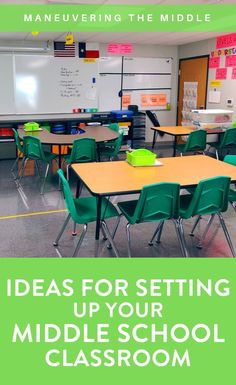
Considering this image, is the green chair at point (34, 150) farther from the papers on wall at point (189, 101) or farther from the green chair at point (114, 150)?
the papers on wall at point (189, 101)

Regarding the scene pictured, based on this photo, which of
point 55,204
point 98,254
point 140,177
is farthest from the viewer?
point 55,204

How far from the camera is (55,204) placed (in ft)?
15.6

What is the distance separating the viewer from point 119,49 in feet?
26.6

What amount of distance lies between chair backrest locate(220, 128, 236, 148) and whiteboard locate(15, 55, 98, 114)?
3089 mm

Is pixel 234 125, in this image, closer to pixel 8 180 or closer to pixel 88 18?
pixel 88 18

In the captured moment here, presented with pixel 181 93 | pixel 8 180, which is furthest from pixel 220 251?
pixel 181 93

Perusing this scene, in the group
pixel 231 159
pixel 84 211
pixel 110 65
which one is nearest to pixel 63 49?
pixel 110 65

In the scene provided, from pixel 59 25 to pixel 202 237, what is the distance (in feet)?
12.5

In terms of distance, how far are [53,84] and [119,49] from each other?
1.58 metres

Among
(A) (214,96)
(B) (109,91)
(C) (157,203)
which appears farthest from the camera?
(B) (109,91)

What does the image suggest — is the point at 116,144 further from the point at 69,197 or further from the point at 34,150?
the point at 69,197

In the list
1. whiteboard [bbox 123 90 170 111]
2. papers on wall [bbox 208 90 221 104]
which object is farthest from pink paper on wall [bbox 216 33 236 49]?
whiteboard [bbox 123 90 170 111]

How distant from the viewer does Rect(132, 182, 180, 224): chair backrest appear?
2.80m

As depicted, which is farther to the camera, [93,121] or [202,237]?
[93,121]
